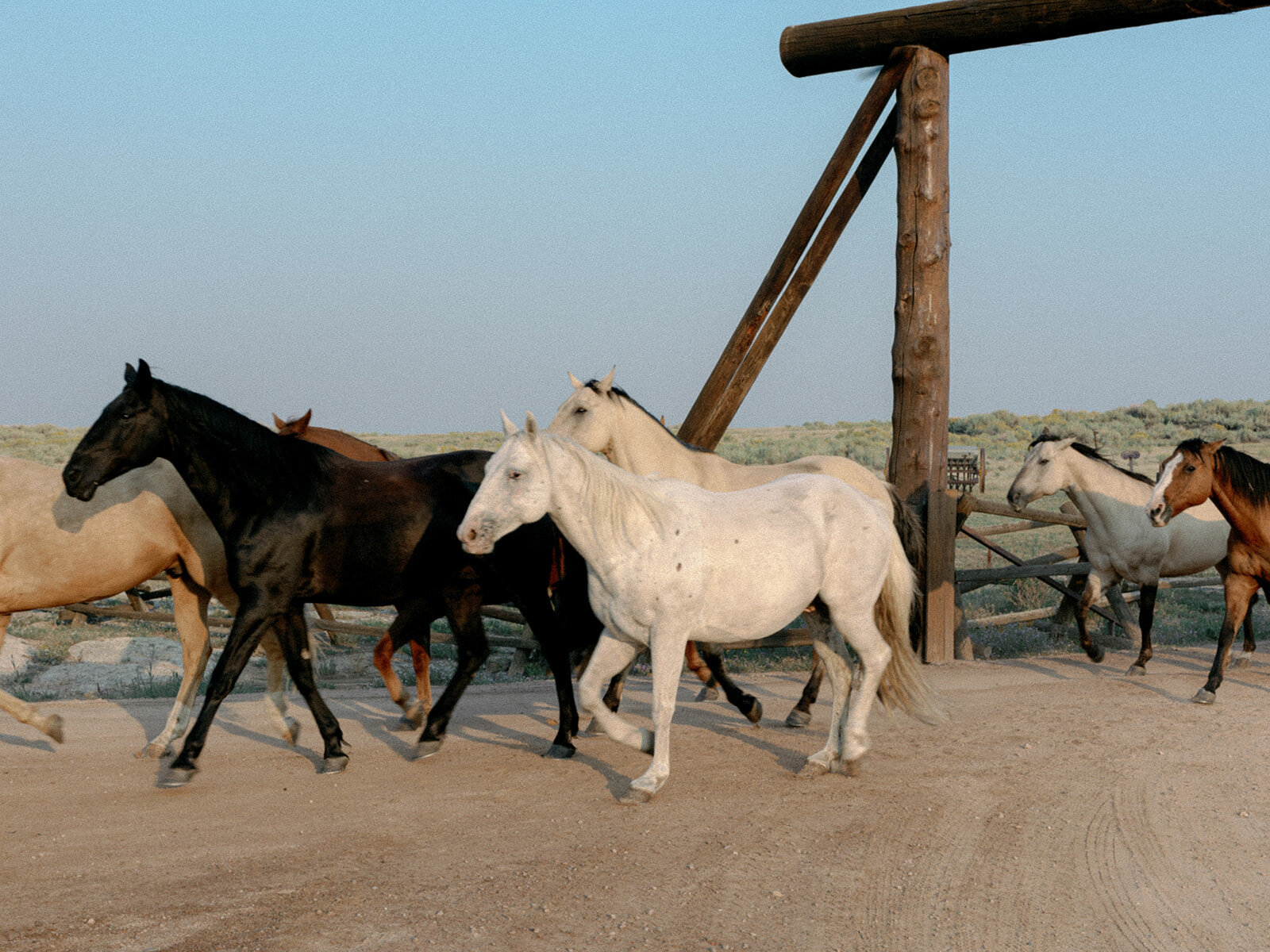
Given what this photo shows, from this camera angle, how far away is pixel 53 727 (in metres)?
5.80

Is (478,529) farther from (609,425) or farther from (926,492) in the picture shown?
(926,492)

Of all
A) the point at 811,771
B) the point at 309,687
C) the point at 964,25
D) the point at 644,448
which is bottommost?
the point at 811,771

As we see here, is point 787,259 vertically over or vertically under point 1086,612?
over

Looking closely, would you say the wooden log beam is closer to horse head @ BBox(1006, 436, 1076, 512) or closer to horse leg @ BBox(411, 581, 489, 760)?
horse head @ BBox(1006, 436, 1076, 512)

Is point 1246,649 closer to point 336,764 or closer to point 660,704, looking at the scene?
point 660,704

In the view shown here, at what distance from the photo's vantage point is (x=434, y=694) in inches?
344

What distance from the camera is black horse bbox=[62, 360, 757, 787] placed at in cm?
546

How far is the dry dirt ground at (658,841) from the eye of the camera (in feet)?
12.1

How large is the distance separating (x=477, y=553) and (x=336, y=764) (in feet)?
5.37

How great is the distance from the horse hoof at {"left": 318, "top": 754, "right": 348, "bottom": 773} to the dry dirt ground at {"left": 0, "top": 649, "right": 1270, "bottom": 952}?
67 millimetres

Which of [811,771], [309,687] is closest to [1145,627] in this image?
[811,771]

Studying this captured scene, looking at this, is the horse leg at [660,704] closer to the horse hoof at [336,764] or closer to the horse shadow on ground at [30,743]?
the horse hoof at [336,764]

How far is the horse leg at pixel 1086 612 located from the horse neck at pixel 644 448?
429 centimetres

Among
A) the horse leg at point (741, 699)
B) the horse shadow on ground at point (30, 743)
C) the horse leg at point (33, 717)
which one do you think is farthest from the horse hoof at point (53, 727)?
the horse leg at point (741, 699)
